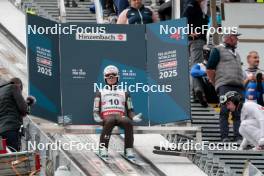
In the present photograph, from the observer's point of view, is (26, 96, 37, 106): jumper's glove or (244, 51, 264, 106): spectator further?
(244, 51, 264, 106): spectator

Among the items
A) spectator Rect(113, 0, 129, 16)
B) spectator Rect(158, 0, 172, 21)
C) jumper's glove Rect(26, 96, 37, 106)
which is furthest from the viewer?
spectator Rect(158, 0, 172, 21)

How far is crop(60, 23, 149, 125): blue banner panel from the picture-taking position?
2636 cm

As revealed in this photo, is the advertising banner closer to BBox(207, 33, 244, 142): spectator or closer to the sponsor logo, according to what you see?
the sponsor logo

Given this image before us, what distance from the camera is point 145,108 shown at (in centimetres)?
2658

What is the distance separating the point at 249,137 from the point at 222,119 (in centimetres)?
56

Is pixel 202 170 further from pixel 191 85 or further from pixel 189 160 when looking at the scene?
pixel 191 85

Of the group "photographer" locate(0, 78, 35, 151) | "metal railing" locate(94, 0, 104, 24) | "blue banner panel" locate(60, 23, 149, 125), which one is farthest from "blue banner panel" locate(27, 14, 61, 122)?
"metal railing" locate(94, 0, 104, 24)

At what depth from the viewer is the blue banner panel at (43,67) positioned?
1033 inches

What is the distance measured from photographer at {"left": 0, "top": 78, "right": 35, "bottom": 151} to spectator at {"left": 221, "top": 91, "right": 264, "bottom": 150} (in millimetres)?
3411

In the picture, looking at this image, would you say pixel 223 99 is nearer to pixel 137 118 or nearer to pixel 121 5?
pixel 137 118

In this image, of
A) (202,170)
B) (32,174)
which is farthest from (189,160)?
(32,174)

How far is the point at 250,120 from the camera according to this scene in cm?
2592

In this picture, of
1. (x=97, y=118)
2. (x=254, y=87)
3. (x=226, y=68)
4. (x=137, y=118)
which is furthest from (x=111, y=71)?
(x=254, y=87)

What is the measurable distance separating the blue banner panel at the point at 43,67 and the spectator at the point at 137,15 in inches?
91.0
